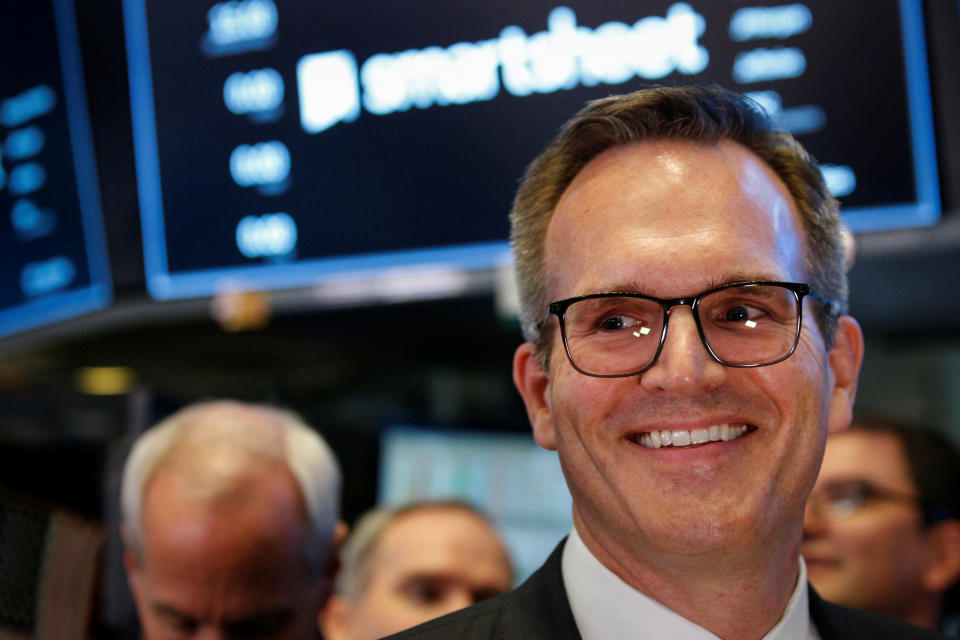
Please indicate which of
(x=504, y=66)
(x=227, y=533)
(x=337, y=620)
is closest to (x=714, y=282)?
(x=504, y=66)

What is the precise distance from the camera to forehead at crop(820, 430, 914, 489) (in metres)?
2.18

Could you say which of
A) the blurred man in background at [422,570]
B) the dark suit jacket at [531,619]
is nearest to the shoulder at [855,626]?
the dark suit jacket at [531,619]

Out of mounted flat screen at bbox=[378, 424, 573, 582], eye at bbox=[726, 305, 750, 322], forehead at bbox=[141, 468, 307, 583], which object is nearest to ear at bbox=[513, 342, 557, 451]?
eye at bbox=[726, 305, 750, 322]

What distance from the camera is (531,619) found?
1241 mm

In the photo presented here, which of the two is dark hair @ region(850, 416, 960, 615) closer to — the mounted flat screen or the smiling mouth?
the mounted flat screen

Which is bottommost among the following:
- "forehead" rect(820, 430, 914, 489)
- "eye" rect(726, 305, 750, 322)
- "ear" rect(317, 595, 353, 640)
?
"ear" rect(317, 595, 353, 640)

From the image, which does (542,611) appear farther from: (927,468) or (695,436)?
(927,468)

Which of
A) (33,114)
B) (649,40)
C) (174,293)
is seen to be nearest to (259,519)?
(174,293)

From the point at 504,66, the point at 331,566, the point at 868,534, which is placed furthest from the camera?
the point at 868,534

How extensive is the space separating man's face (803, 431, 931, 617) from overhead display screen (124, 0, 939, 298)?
0.80m

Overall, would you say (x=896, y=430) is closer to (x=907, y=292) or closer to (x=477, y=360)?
(x=907, y=292)

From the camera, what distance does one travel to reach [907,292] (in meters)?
3.81

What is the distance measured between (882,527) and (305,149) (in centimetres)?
136

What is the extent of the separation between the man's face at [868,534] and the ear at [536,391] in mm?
959
